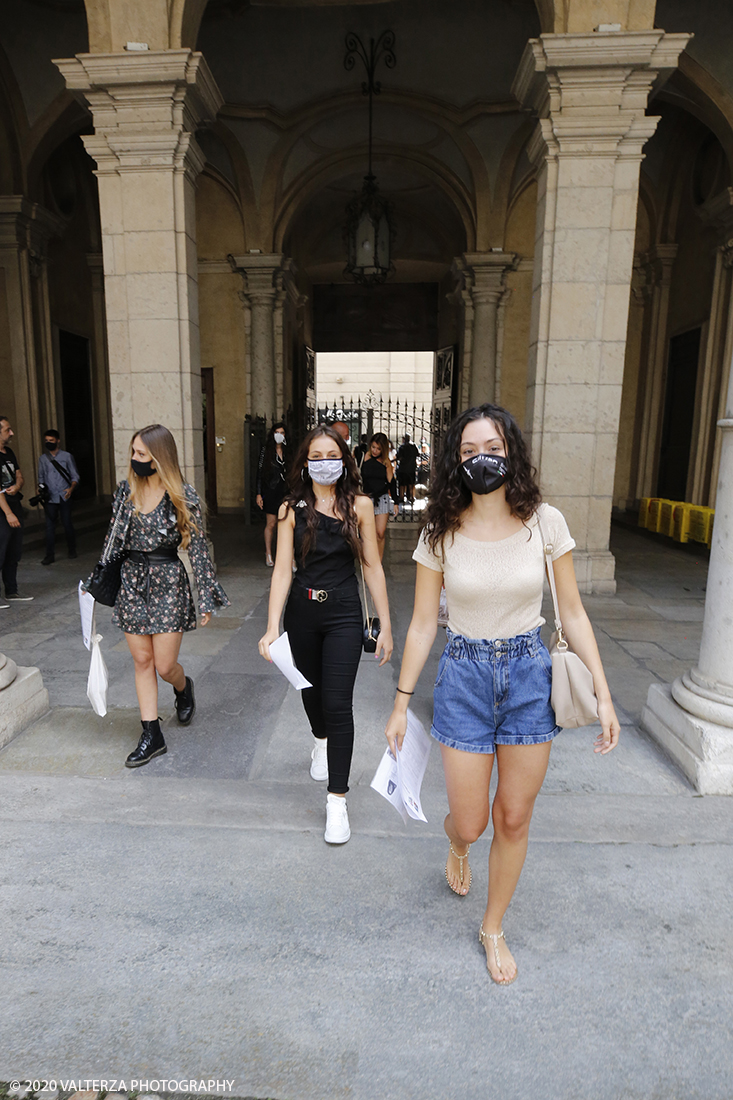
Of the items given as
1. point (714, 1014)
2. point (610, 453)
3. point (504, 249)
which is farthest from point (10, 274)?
point (714, 1014)

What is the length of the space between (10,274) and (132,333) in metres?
6.08

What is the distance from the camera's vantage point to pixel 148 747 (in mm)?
3539

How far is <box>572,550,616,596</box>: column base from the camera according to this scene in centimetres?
712

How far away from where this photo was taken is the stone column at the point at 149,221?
6520mm

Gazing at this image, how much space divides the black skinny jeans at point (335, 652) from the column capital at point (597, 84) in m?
5.95

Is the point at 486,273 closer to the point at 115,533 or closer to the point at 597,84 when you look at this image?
the point at 597,84

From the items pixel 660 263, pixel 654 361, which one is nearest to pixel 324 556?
pixel 654 361

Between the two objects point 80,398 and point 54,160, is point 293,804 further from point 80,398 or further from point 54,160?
point 54,160

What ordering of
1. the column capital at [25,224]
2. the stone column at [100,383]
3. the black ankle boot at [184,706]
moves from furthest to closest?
the stone column at [100,383], the column capital at [25,224], the black ankle boot at [184,706]

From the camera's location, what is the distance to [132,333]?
275 inches

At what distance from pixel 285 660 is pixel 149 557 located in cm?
116

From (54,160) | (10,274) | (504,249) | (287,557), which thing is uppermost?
(54,160)

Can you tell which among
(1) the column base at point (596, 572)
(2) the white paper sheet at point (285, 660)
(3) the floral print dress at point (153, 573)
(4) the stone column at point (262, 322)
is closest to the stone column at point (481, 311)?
(4) the stone column at point (262, 322)

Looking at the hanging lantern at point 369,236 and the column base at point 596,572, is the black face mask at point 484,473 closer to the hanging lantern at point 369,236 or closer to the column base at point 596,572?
the column base at point 596,572
